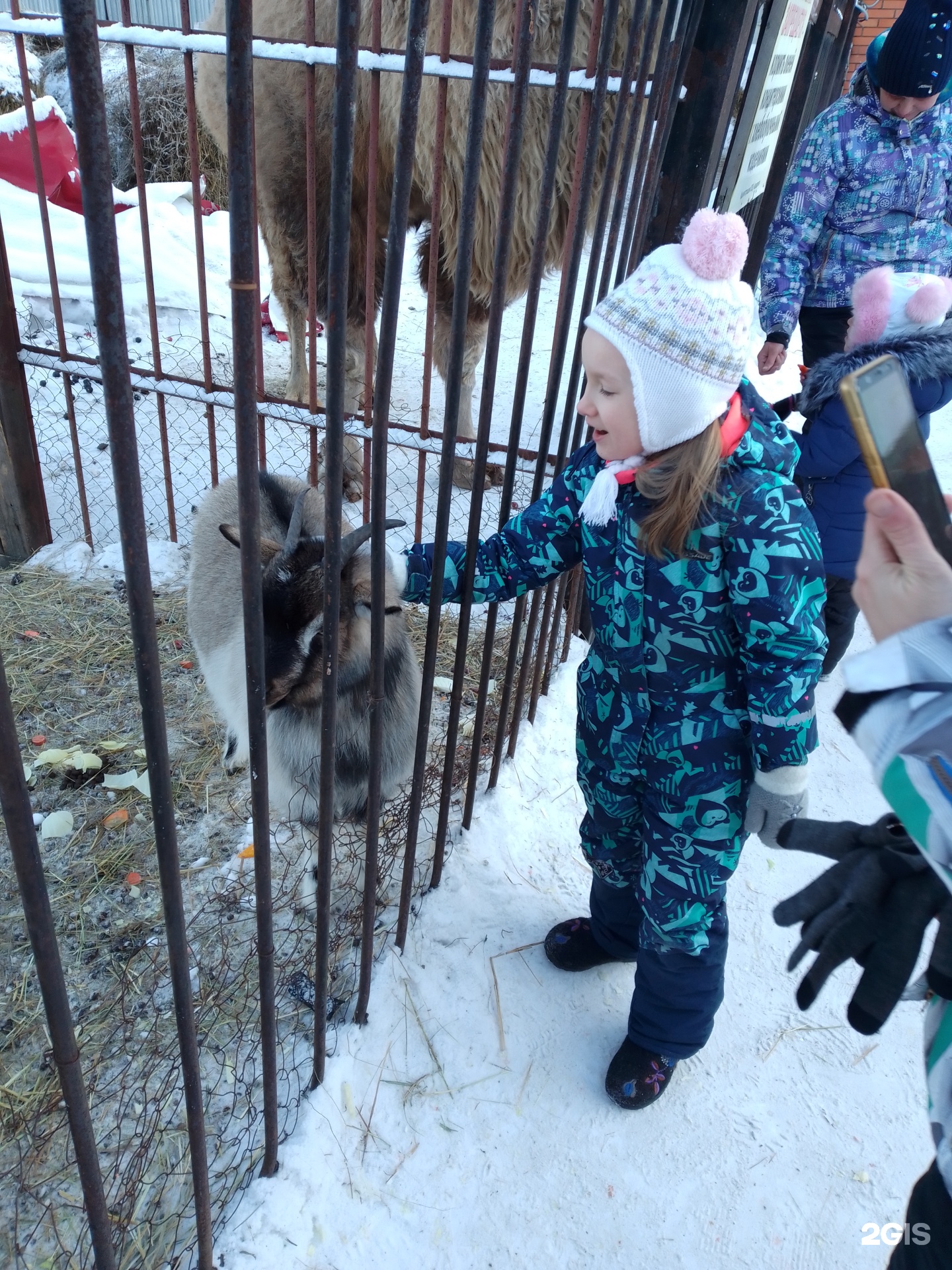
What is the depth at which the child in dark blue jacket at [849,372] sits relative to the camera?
2502 mm

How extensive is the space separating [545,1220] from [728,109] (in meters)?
3.17

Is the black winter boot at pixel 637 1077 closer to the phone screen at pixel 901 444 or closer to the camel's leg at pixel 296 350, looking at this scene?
the phone screen at pixel 901 444

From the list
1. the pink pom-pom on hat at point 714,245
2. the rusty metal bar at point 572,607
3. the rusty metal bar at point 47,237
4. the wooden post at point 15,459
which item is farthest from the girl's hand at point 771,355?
the wooden post at point 15,459

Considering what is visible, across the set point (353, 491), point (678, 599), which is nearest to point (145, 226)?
point (353, 491)

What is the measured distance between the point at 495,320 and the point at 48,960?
1403 millimetres

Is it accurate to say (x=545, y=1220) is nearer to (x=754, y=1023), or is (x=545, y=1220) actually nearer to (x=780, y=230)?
(x=754, y=1023)

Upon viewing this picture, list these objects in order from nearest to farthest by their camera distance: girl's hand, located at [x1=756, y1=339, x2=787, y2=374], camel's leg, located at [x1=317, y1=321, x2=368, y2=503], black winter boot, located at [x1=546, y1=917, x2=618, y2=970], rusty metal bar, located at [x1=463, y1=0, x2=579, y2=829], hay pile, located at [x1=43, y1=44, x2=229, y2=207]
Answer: rusty metal bar, located at [x1=463, y1=0, x2=579, y2=829]
black winter boot, located at [x1=546, y1=917, x2=618, y2=970]
girl's hand, located at [x1=756, y1=339, x2=787, y2=374]
camel's leg, located at [x1=317, y1=321, x2=368, y2=503]
hay pile, located at [x1=43, y1=44, x2=229, y2=207]

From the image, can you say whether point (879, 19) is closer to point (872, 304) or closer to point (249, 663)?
point (872, 304)

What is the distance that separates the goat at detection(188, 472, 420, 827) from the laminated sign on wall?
88.3 inches

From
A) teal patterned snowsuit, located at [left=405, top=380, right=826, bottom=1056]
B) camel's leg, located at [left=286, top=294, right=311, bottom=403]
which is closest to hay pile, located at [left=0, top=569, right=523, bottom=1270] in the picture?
teal patterned snowsuit, located at [left=405, top=380, right=826, bottom=1056]

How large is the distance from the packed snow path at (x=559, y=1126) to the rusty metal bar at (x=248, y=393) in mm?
622

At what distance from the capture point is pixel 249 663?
1179mm

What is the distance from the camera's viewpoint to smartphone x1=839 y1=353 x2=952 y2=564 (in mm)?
941

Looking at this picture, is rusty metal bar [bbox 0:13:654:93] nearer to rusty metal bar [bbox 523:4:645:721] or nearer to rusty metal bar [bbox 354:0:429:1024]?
rusty metal bar [bbox 523:4:645:721]
